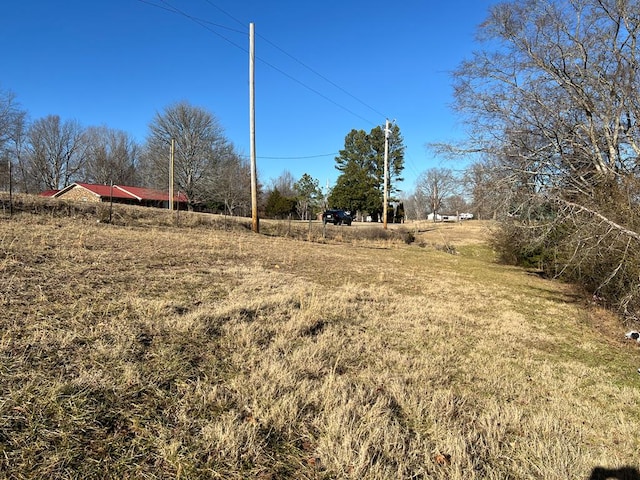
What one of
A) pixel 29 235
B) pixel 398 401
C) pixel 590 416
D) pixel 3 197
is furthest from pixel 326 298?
pixel 3 197

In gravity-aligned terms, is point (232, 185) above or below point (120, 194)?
above

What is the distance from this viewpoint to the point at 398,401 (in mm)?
3473

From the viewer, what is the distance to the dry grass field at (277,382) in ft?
7.91

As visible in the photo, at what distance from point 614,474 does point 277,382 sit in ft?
9.08

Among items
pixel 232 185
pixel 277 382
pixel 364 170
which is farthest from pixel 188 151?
pixel 277 382

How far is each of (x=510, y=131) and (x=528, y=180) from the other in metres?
1.33

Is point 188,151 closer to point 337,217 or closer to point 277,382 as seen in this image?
point 337,217

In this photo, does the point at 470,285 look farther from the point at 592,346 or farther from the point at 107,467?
the point at 107,467

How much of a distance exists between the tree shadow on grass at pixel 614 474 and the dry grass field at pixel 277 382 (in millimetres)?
56

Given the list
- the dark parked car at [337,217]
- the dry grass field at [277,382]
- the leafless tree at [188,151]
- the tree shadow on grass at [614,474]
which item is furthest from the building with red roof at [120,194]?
the tree shadow on grass at [614,474]

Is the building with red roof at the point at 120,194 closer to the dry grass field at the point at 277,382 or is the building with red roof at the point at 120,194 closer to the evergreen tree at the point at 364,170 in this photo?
the evergreen tree at the point at 364,170

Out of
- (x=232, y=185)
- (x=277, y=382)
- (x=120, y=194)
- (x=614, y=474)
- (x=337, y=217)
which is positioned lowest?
(x=614, y=474)

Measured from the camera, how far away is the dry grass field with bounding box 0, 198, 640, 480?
2.41 meters

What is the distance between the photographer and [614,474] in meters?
2.74
